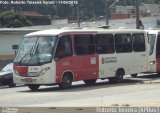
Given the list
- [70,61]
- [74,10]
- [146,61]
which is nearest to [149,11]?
[74,10]

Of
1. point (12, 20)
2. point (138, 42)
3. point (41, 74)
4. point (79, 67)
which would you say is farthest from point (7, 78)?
point (12, 20)

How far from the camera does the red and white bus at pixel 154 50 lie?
105ft

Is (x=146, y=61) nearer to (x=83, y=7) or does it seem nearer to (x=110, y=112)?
(x=110, y=112)

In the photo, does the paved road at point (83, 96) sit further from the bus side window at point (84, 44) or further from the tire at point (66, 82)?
the bus side window at point (84, 44)

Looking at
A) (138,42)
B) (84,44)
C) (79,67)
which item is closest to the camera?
(79,67)

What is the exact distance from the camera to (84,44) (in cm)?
2642

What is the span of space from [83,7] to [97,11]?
5292 mm

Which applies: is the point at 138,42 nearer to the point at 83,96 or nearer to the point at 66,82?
the point at 66,82

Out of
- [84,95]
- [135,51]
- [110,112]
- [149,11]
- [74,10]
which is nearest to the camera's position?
[110,112]

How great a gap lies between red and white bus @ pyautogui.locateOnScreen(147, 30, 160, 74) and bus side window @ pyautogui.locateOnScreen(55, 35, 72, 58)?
300 inches

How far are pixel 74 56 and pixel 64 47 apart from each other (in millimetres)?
883

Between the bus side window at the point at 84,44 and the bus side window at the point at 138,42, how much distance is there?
373 centimetres

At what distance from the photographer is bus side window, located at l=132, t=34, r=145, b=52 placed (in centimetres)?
2995

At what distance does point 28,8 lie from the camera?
382 feet
